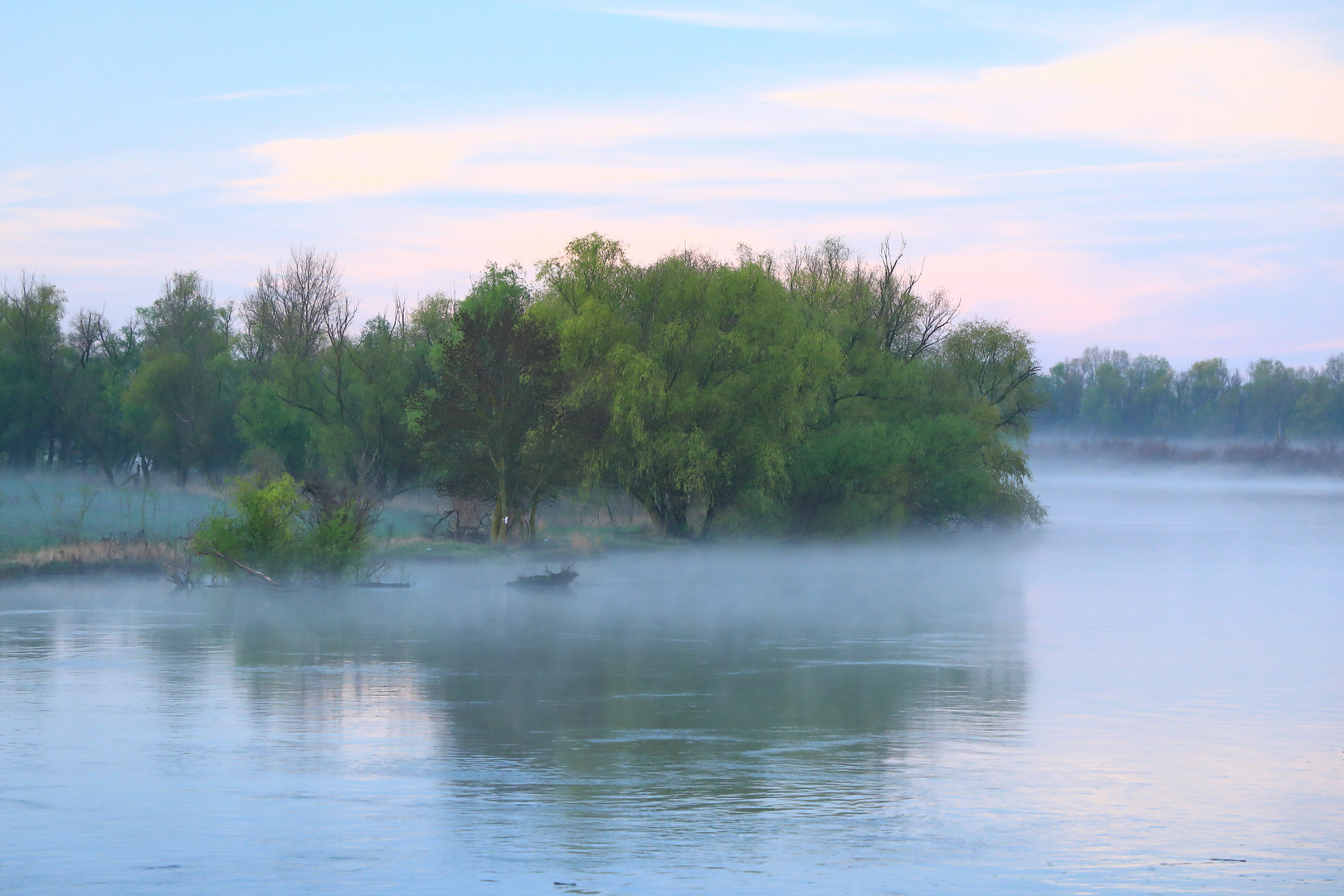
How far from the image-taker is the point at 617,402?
57125 mm

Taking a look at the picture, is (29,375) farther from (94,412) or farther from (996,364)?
(996,364)

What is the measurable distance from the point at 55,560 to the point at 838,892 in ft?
114

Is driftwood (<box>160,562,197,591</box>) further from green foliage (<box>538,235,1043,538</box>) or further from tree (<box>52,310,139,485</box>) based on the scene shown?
tree (<box>52,310,139,485</box>)

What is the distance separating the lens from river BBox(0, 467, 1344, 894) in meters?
12.9

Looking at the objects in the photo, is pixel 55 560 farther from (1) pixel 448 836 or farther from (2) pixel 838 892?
(2) pixel 838 892

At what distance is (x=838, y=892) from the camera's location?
1190 cm

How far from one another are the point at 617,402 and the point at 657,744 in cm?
3882

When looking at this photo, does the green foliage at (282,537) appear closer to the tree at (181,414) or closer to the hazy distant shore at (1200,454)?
the tree at (181,414)

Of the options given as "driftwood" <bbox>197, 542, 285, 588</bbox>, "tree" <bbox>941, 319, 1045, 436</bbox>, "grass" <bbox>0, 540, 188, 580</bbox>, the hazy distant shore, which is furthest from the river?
the hazy distant shore

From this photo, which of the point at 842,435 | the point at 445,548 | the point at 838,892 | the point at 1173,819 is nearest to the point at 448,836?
the point at 838,892

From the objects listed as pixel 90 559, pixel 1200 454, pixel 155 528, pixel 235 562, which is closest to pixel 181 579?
pixel 235 562

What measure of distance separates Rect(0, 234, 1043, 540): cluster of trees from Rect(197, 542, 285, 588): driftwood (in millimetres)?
1959

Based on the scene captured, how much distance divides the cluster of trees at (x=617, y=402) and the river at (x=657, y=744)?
34.4 feet

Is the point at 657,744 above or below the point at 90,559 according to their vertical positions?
below
